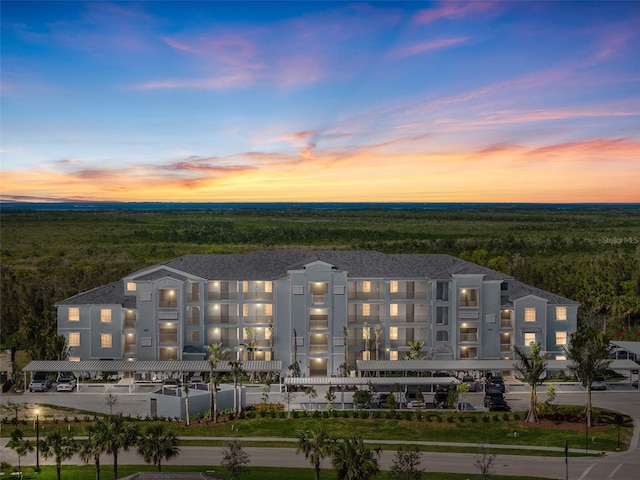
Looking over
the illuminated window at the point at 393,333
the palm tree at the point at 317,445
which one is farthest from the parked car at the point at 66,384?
the palm tree at the point at 317,445

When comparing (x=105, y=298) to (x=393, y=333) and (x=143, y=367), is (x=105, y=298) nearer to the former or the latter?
(x=143, y=367)

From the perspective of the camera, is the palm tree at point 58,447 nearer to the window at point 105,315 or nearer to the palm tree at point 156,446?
the palm tree at point 156,446

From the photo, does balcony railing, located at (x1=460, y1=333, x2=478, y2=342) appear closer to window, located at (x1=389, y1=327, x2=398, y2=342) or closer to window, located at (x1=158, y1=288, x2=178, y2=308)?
window, located at (x1=389, y1=327, x2=398, y2=342)

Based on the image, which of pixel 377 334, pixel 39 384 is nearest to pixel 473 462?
pixel 377 334

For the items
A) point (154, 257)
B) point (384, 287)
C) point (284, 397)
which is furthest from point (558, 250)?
point (284, 397)

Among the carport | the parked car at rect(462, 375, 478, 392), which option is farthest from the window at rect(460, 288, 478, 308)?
the carport
